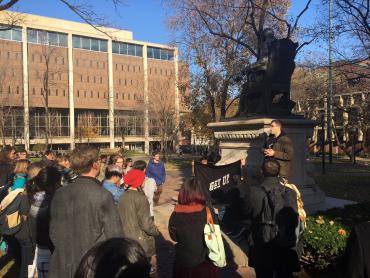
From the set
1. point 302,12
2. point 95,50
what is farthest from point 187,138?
point 302,12

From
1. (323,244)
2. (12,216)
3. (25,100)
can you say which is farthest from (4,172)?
(25,100)

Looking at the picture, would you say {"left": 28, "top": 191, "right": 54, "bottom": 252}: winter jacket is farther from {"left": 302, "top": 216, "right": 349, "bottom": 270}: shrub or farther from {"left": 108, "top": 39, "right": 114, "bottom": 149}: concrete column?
{"left": 108, "top": 39, "right": 114, "bottom": 149}: concrete column

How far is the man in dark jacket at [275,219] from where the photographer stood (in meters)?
4.07

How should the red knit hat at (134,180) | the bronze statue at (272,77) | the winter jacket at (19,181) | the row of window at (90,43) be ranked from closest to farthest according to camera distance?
the red knit hat at (134,180), the winter jacket at (19,181), the bronze statue at (272,77), the row of window at (90,43)

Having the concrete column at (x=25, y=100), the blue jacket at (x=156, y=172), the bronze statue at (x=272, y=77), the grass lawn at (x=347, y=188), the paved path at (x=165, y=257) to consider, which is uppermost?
the concrete column at (x=25, y=100)

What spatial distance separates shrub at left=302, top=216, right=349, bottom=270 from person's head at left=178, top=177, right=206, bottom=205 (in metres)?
2.30

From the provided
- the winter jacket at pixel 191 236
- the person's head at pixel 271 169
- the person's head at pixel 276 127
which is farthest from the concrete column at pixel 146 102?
the winter jacket at pixel 191 236

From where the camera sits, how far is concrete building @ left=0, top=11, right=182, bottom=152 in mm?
63125

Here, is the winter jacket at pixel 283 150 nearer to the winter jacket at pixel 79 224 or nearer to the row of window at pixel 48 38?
the winter jacket at pixel 79 224

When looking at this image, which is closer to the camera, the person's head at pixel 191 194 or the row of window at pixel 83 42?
the person's head at pixel 191 194

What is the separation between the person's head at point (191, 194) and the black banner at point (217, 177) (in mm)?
4362

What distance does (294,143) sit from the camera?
27.8ft

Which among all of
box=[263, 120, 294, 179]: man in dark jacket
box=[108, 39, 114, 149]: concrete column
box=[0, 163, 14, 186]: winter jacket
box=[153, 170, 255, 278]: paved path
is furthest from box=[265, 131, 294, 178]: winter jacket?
box=[108, 39, 114, 149]: concrete column

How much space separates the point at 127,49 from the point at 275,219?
78.3 metres
